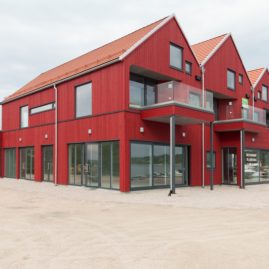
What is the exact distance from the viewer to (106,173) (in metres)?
15.4

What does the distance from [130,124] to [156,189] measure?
352 centimetres

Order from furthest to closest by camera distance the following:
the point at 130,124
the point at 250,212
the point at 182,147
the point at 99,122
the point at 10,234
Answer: the point at 182,147 → the point at 99,122 → the point at 130,124 → the point at 250,212 → the point at 10,234

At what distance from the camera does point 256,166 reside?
21.4 meters

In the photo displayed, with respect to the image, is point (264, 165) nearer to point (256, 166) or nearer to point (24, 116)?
point (256, 166)

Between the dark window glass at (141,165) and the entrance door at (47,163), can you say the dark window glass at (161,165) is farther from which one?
the entrance door at (47,163)

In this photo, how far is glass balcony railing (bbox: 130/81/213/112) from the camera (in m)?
14.7

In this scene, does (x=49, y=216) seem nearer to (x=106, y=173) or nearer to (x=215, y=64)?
(x=106, y=173)

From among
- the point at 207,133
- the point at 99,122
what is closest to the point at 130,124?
the point at 99,122

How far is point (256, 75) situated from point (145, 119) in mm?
14118

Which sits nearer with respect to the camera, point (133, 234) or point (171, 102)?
point (133, 234)

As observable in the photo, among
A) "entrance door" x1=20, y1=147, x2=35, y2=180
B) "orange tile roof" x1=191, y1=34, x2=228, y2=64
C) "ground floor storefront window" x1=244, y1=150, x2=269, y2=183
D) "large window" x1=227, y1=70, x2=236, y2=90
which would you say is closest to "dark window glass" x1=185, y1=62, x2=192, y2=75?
"orange tile roof" x1=191, y1=34, x2=228, y2=64

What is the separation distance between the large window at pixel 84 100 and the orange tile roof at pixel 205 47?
7125 millimetres

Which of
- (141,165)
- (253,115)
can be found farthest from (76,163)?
(253,115)

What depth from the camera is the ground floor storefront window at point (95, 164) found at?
15.1m
